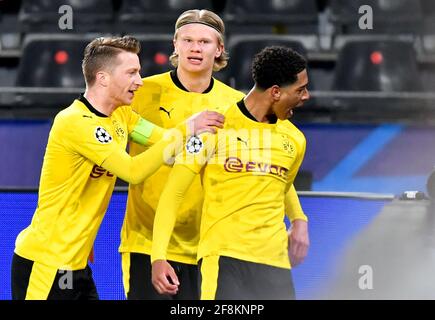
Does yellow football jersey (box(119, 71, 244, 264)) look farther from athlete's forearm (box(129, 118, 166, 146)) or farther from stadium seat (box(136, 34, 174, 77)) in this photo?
stadium seat (box(136, 34, 174, 77))

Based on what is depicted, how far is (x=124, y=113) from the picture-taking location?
13.6ft

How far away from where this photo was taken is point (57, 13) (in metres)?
7.32

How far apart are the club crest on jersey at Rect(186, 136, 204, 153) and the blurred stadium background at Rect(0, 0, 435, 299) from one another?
2.52ft

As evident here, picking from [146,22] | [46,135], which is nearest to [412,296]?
[46,135]

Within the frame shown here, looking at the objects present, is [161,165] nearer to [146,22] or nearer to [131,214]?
[131,214]

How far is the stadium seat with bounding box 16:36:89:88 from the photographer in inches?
269

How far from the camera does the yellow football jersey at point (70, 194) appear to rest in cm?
387

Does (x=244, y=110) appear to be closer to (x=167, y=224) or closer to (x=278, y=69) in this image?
(x=278, y=69)

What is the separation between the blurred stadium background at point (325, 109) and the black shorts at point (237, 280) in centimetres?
59

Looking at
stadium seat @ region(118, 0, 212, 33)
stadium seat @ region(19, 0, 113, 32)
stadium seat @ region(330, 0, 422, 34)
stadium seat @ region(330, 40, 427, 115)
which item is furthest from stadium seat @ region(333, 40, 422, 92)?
stadium seat @ region(19, 0, 113, 32)

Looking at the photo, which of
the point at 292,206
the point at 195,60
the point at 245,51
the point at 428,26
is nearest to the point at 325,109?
the point at 245,51

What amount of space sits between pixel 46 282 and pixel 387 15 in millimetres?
4212

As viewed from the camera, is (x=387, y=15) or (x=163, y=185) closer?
(x=163, y=185)

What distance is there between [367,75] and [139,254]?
328cm
